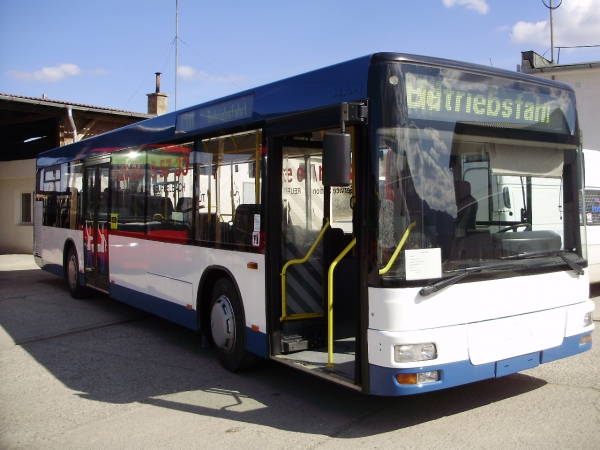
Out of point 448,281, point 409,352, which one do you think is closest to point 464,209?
point 448,281

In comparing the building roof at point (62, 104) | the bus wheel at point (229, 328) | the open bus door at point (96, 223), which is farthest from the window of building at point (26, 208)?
the bus wheel at point (229, 328)

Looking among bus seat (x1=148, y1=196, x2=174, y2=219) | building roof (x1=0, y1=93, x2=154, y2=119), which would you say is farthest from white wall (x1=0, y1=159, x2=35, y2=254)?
bus seat (x1=148, y1=196, x2=174, y2=219)

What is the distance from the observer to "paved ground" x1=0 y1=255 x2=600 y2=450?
462 cm

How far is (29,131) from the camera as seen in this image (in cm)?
2436

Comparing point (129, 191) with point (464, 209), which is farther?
point (129, 191)

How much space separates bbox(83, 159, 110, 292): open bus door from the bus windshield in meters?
6.59

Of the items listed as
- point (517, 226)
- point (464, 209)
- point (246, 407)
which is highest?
point (464, 209)

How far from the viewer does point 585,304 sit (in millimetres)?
5324

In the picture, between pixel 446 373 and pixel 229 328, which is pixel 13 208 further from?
pixel 446 373

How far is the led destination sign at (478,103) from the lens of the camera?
4.51 m

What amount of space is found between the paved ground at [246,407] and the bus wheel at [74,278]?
11.9ft

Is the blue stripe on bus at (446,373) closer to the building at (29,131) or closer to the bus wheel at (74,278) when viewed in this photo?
the bus wheel at (74,278)

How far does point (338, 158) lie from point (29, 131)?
23.0 meters

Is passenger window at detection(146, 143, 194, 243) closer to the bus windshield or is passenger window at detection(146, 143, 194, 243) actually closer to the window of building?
the bus windshield
